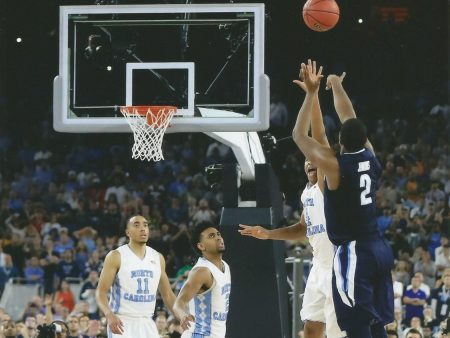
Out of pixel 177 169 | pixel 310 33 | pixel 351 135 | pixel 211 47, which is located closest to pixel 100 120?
pixel 211 47

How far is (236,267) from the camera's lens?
9.90 metres

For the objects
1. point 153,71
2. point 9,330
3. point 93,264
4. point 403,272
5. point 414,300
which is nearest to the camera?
point 153,71

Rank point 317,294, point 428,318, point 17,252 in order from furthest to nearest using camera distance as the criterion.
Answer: point 17,252
point 428,318
point 317,294

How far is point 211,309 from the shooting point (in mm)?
8133

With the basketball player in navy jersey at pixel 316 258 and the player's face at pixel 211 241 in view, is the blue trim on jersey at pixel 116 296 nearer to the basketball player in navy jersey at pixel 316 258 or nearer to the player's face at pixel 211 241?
the player's face at pixel 211 241

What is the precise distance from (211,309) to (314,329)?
880 mm

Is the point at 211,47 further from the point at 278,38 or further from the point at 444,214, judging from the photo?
the point at 278,38

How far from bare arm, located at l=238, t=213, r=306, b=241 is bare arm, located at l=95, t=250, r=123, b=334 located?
51.5 inches

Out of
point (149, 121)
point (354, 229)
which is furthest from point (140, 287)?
point (354, 229)

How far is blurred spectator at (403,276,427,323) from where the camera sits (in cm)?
1223

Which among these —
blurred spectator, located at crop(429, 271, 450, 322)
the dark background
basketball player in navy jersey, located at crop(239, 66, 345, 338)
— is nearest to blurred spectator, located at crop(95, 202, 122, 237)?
the dark background

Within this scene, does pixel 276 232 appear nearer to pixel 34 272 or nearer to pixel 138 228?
pixel 138 228

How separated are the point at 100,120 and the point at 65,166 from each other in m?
9.56

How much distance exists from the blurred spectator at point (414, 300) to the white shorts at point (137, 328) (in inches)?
172
